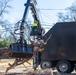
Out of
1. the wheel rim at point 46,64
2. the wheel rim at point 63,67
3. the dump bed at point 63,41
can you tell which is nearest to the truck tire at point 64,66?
the wheel rim at point 63,67

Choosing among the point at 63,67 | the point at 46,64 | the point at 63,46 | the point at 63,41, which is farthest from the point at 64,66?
the point at 63,41

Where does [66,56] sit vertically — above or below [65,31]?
below

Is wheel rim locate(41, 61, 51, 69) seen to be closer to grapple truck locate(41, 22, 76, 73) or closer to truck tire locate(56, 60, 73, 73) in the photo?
grapple truck locate(41, 22, 76, 73)

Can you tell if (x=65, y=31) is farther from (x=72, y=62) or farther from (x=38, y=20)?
(x=38, y=20)

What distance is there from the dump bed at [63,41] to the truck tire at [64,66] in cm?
31

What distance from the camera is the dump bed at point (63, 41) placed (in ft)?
63.3

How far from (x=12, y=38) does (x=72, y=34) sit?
44.0ft

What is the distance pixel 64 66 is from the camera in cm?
1972

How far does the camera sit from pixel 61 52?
19578mm

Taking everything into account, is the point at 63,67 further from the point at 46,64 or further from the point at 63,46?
the point at 63,46

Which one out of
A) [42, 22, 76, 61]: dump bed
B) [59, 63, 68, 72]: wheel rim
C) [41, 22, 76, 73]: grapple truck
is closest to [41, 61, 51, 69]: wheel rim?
[41, 22, 76, 73]: grapple truck

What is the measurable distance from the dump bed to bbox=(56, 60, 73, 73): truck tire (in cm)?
31

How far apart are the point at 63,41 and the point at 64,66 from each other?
1.59 meters

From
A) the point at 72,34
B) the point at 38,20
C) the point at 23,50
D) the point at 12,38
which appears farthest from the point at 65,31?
the point at 12,38
